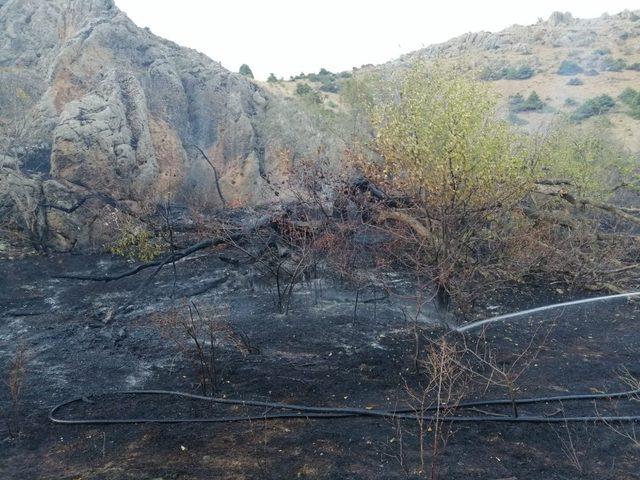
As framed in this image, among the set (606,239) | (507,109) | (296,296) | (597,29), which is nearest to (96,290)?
(296,296)

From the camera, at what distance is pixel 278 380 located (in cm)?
693

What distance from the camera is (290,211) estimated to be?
38.6 feet

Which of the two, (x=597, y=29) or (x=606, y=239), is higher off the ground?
(x=597, y=29)

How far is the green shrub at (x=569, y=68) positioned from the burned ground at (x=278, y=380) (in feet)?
157

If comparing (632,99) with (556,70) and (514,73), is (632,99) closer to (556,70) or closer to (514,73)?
(514,73)

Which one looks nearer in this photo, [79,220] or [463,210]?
[463,210]

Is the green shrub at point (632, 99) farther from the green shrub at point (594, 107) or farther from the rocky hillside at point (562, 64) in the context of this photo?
the green shrub at point (594, 107)

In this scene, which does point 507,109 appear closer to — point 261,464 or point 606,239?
point 606,239

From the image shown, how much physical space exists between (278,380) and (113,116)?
14865mm

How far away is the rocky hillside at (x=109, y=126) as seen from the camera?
51.1 ft

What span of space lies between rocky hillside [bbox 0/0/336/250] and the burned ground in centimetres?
448

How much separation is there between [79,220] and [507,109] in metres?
37.6

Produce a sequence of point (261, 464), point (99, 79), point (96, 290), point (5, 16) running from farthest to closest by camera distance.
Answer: point (5, 16)
point (99, 79)
point (96, 290)
point (261, 464)

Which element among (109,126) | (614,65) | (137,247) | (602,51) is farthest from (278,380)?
(602,51)
